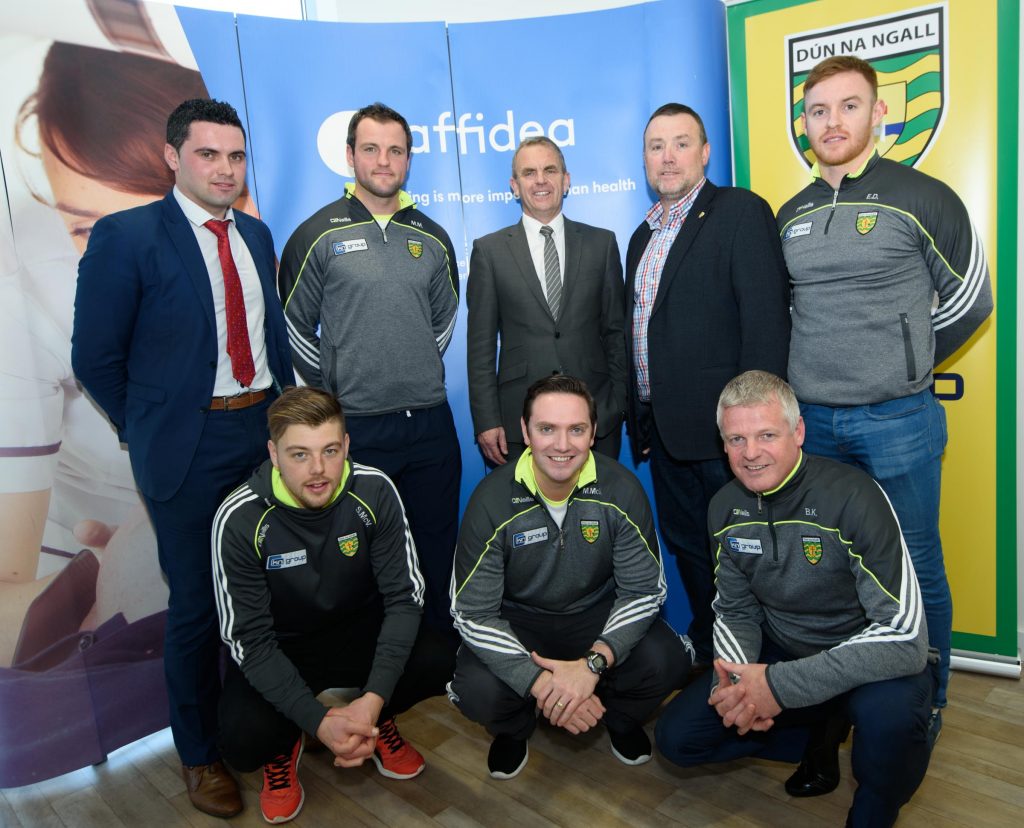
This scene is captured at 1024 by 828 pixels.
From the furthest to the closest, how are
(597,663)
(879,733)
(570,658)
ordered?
1. (570,658)
2. (597,663)
3. (879,733)

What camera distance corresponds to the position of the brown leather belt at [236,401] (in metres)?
2.39

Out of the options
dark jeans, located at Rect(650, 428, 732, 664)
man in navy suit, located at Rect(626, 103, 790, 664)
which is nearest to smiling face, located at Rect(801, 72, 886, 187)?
man in navy suit, located at Rect(626, 103, 790, 664)

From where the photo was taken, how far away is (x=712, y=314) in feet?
8.05

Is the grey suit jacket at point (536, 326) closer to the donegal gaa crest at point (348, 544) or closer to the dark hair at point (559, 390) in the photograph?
the dark hair at point (559, 390)

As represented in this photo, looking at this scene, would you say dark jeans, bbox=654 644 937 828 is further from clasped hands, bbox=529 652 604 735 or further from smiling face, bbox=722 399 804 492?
smiling face, bbox=722 399 804 492

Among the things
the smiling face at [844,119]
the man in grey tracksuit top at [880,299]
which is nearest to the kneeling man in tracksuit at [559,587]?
the man in grey tracksuit top at [880,299]

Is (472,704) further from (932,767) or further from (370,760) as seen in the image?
(932,767)

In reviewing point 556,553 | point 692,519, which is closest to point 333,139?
point 556,553

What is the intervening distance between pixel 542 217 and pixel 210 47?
1359mm

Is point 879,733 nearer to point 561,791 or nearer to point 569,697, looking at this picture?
point 569,697

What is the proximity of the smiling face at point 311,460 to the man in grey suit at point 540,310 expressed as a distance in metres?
0.70

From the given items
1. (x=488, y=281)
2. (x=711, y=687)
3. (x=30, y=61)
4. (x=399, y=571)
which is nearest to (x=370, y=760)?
(x=399, y=571)

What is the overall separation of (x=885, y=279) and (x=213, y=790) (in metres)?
2.55

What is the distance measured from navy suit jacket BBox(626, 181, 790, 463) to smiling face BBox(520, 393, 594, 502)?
392mm
